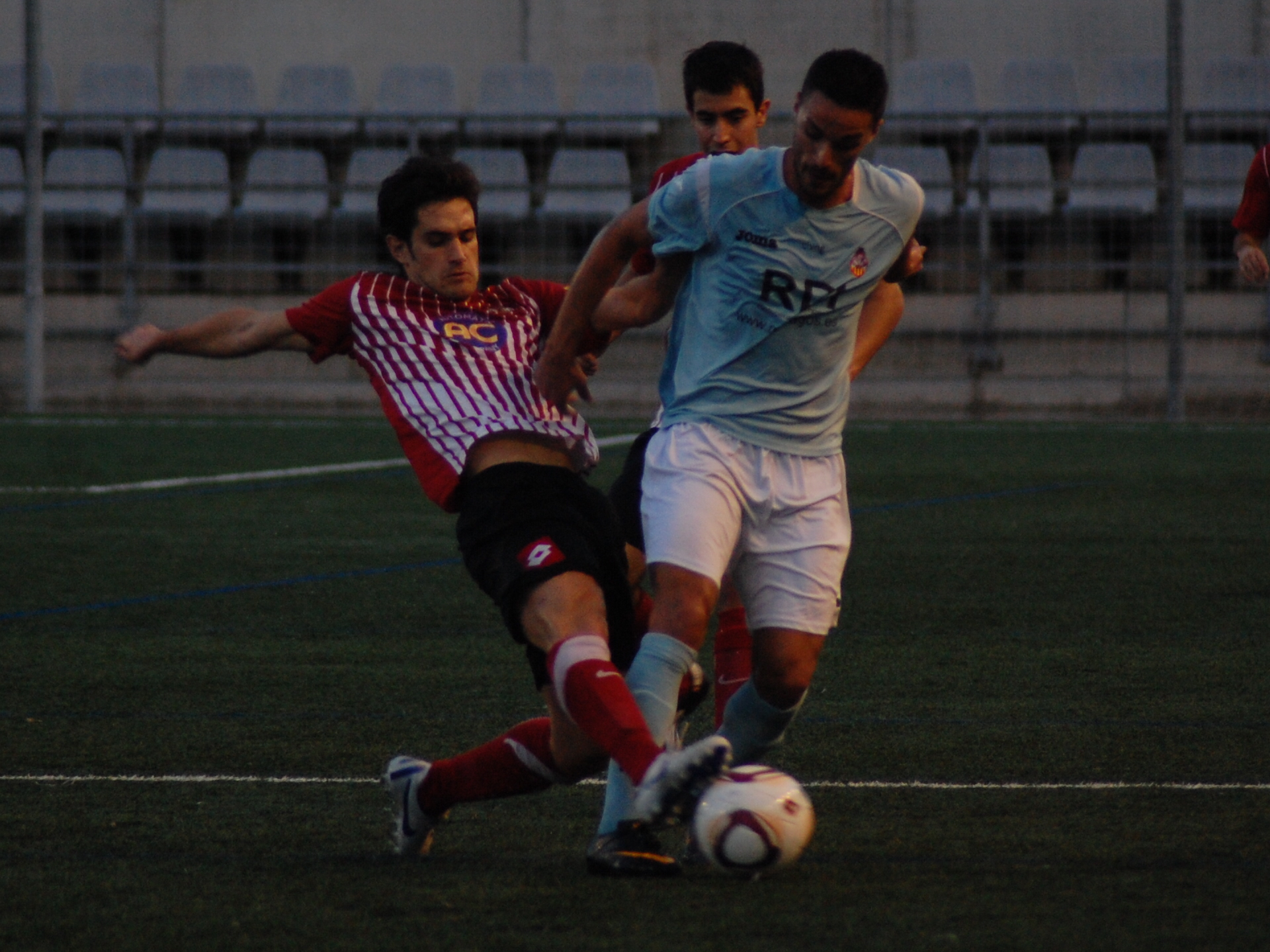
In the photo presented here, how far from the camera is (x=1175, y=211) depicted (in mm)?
12461

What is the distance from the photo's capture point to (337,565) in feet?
22.7

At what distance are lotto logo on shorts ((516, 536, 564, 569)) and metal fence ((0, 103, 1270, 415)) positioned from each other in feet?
35.1

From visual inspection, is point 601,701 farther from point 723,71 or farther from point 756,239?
point 723,71

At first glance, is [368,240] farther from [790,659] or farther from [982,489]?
[790,659]

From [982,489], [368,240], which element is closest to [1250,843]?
[982,489]

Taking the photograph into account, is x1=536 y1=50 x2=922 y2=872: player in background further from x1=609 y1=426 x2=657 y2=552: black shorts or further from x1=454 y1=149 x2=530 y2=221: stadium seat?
x1=454 y1=149 x2=530 y2=221: stadium seat

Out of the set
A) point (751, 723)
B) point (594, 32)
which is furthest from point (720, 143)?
point (594, 32)

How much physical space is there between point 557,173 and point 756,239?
11563mm

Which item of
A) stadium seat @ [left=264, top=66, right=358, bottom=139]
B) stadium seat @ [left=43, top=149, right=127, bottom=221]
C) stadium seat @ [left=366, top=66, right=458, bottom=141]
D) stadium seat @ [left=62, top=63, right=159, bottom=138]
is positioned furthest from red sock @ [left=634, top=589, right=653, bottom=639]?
stadium seat @ [left=62, top=63, right=159, bottom=138]

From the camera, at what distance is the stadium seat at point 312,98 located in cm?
1516

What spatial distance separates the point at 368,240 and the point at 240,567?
855cm

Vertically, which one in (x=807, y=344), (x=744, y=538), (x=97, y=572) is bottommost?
(x=97, y=572)

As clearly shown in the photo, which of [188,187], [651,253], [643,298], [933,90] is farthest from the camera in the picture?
[188,187]

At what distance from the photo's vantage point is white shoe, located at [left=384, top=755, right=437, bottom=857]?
10.5 feet
